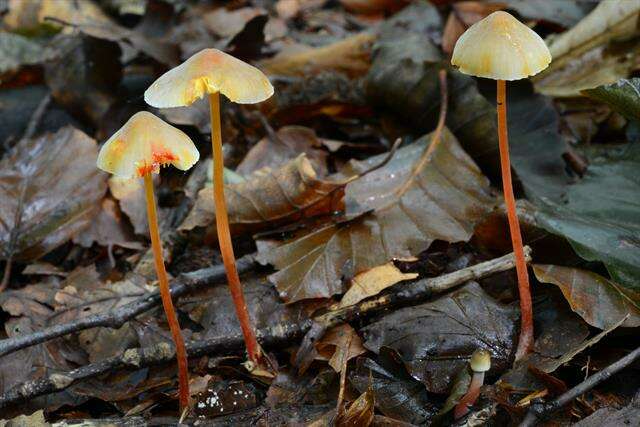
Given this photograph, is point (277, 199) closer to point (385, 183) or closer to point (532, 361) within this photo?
point (385, 183)

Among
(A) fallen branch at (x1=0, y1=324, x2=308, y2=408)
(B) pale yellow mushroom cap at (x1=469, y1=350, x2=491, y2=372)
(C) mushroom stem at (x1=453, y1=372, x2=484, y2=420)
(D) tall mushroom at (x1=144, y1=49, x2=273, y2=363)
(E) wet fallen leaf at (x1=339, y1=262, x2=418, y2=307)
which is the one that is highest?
(D) tall mushroom at (x1=144, y1=49, x2=273, y2=363)

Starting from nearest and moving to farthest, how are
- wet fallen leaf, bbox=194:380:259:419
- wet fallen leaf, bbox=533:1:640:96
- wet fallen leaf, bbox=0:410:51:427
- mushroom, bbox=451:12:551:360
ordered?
mushroom, bbox=451:12:551:360, wet fallen leaf, bbox=0:410:51:427, wet fallen leaf, bbox=194:380:259:419, wet fallen leaf, bbox=533:1:640:96

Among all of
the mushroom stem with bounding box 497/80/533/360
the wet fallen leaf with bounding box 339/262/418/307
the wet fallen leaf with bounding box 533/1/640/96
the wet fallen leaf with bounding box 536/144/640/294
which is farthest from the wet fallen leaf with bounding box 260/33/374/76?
the mushroom stem with bounding box 497/80/533/360

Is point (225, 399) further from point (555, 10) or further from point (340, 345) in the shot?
point (555, 10)

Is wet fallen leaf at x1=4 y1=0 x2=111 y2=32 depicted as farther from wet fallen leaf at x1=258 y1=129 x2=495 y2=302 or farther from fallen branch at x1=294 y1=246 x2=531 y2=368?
fallen branch at x1=294 y1=246 x2=531 y2=368

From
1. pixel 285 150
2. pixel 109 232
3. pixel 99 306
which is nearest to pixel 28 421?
pixel 99 306

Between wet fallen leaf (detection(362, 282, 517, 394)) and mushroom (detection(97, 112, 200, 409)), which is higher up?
mushroom (detection(97, 112, 200, 409))
